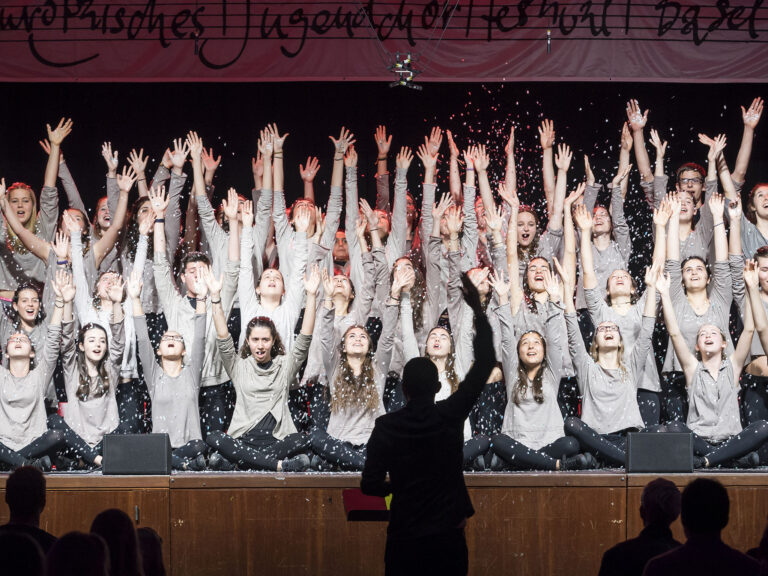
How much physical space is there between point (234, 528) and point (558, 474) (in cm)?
169

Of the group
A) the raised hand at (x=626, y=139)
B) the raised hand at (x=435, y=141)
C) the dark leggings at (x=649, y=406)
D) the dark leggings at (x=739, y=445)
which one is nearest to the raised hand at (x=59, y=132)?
the raised hand at (x=435, y=141)

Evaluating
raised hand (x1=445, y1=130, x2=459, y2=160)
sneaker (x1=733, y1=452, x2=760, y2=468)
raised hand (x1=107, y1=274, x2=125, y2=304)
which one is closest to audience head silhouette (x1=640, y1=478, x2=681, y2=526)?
sneaker (x1=733, y1=452, x2=760, y2=468)

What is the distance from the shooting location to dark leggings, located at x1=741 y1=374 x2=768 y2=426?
23.5 feet

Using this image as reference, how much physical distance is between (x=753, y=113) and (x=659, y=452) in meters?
3.57

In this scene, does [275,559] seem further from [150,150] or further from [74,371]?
[150,150]

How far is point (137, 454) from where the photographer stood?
5477 millimetres

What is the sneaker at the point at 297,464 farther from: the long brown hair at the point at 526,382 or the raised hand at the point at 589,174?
the raised hand at the point at 589,174

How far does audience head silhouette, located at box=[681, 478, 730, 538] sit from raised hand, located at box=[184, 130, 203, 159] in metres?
5.82

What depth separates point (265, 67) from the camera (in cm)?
742

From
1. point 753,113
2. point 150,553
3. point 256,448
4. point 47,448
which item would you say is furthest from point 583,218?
point 150,553

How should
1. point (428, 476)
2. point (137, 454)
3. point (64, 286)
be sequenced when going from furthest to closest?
point (64, 286), point (137, 454), point (428, 476)

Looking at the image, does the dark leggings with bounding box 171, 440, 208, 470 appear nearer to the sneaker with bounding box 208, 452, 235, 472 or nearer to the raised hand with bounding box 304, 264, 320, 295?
the sneaker with bounding box 208, 452, 235, 472

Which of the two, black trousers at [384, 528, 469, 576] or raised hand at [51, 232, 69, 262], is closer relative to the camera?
black trousers at [384, 528, 469, 576]

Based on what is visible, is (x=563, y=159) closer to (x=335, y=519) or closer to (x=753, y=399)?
(x=753, y=399)
